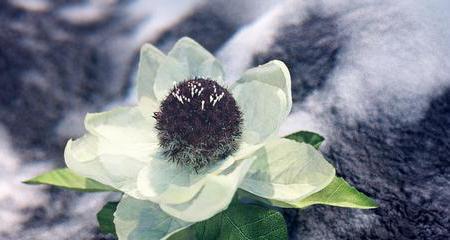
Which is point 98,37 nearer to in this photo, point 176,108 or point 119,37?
point 119,37

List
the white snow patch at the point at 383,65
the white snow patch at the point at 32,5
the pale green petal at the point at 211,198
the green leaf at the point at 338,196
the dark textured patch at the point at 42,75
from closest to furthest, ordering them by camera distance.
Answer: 1. the pale green petal at the point at 211,198
2. the green leaf at the point at 338,196
3. the white snow patch at the point at 383,65
4. the dark textured patch at the point at 42,75
5. the white snow patch at the point at 32,5

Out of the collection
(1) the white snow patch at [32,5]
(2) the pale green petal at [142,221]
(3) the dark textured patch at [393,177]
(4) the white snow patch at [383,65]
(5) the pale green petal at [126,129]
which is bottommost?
(3) the dark textured patch at [393,177]

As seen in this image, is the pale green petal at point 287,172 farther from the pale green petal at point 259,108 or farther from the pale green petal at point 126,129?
the pale green petal at point 126,129

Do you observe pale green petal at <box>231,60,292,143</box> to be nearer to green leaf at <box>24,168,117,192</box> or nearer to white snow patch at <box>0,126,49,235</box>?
green leaf at <box>24,168,117,192</box>

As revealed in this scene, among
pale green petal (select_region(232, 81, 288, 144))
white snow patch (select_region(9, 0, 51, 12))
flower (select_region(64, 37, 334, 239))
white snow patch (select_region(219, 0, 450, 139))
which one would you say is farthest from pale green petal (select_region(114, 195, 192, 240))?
white snow patch (select_region(9, 0, 51, 12))

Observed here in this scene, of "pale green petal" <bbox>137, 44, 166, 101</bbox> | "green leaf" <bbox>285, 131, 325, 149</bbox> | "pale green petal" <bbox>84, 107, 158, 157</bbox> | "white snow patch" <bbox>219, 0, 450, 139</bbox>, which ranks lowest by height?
"white snow patch" <bbox>219, 0, 450, 139</bbox>

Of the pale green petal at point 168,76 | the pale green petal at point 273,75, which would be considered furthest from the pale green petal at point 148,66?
the pale green petal at point 273,75

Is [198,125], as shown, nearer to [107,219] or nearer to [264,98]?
[264,98]

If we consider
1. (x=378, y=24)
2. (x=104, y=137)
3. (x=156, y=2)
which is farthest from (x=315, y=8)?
(x=104, y=137)
